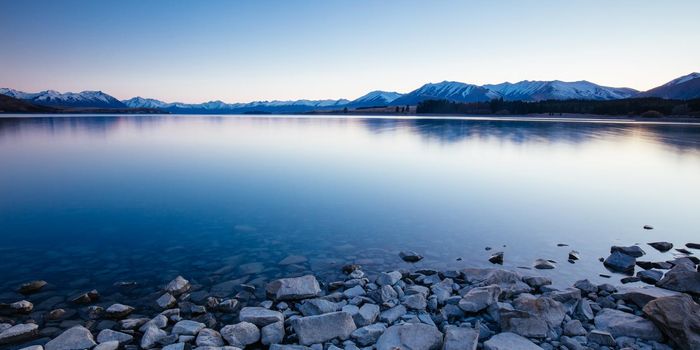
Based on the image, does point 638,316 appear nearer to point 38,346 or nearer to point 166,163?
point 38,346

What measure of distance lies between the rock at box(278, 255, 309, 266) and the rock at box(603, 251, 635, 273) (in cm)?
710

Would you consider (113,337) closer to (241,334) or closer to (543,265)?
(241,334)

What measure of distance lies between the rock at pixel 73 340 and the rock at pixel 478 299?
571 cm

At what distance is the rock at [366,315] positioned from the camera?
5.98 metres

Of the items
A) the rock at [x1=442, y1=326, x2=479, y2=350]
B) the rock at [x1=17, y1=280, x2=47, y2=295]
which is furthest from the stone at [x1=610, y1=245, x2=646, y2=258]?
the rock at [x1=17, y1=280, x2=47, y2=295]

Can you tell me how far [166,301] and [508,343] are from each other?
222 inches

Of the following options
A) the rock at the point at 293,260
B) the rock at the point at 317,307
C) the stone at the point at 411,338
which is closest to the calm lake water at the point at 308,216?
the rock at the point at 293,260

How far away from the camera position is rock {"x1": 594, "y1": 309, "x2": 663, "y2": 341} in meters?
5.74

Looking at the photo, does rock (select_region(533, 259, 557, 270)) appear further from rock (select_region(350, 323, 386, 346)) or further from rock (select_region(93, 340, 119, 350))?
rock (select_region(93, 340, 119, 350))

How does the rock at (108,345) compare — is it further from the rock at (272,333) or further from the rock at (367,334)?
the rock at (367,334)

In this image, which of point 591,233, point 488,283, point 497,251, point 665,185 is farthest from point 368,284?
point 665,185

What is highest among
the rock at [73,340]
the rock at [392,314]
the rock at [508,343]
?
the rock at [73,340]

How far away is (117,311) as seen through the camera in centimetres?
623

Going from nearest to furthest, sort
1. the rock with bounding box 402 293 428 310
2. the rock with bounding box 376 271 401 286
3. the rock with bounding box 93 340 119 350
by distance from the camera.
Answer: the rock with bounding box 93 340 119 350 < the rock with bounding box 402 293 428 310 < the rock with bounding box 376 271 401 286
